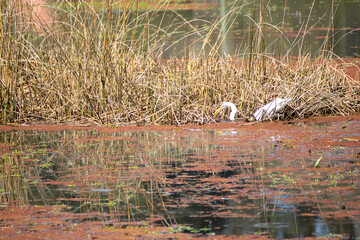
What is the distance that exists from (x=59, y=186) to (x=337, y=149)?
104 inches

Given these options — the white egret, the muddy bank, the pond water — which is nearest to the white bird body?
the muddy bank

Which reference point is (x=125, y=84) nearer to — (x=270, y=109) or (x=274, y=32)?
(x=270, y=109)

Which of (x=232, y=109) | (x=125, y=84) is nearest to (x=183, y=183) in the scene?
(x=232, y=109)

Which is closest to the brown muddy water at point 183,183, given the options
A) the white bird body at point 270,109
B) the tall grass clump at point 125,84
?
the white bird body at point 270,109

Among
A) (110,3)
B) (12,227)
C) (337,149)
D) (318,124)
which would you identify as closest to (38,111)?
(110,3)

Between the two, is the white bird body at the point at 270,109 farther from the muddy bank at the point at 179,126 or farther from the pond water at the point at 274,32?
the pond water at the point at 274,32

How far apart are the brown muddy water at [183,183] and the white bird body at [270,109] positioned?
0.97ft

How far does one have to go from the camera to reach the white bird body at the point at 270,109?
7.61 m

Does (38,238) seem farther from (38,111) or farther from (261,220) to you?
(38,111)

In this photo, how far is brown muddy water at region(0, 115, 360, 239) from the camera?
3717 mm

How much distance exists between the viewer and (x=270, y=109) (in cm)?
764

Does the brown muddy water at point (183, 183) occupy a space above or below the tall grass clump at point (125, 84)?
below

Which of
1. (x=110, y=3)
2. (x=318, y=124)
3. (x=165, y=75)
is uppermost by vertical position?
(x=110, y=3)

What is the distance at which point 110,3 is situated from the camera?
7844mm
